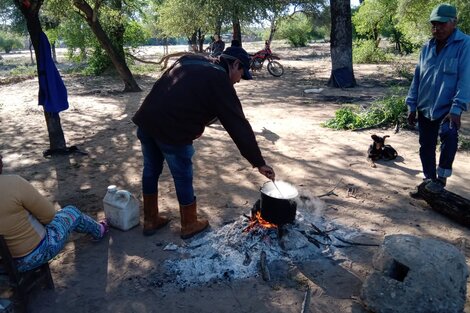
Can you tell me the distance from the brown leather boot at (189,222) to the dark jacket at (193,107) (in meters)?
0.66

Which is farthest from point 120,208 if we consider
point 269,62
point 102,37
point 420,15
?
point 420,15

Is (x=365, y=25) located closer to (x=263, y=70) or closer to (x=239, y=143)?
(x=263, y=70)

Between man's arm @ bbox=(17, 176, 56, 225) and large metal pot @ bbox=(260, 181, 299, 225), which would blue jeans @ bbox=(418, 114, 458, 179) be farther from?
man's arm @ bbox=(17, 176, 56, 225)

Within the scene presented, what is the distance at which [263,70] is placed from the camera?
55.1 feet

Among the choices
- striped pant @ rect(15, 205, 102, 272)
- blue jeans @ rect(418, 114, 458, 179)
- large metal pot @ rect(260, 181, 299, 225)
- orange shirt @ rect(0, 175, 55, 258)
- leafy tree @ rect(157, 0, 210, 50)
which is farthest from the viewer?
leafy tree @ rect(157, 0, 210, 50)

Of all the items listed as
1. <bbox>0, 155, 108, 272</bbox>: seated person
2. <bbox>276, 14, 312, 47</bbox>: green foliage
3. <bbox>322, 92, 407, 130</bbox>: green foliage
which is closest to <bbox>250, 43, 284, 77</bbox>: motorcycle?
<bbox>322, 92, 407, 130</bbox>: green foliage

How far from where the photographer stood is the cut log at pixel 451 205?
3.44 meters

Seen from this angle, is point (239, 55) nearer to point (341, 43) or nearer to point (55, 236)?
point (55, 236)

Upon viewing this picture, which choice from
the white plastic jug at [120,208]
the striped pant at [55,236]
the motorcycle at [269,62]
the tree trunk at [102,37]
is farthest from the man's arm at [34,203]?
the motorcycle at [269,62]

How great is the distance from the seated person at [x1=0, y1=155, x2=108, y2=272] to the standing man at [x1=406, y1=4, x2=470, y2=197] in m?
3.33

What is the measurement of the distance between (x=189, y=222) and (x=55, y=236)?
1101 mm

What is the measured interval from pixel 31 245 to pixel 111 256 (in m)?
0.78

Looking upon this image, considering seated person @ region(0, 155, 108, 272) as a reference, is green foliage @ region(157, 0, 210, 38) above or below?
above

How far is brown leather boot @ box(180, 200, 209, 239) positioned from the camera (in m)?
3.37
